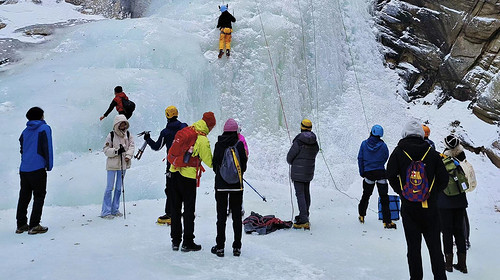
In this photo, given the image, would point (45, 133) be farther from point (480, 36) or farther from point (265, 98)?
point (480, 36)

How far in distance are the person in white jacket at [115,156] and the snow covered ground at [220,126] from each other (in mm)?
247

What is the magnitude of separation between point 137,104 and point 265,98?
3.26 meters

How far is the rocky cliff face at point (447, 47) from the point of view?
11789mm

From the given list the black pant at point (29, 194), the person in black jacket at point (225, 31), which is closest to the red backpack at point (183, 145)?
the black pant at point (29, 194)

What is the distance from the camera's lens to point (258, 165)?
9547mm

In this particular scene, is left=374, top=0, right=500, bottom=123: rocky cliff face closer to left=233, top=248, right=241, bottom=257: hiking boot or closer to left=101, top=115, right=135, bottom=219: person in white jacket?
left=233, top=248, right=241, bottom=257: hiking boot

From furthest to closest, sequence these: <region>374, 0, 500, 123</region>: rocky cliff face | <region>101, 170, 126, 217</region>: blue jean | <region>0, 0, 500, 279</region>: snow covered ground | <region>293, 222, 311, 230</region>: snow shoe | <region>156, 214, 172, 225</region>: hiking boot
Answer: <region>374, 0, 500, 123</region>: rocky cliff face < <region>293, 222, 311, 230</region>: snow shoe < <region>101, 170, 126, 217</region>: blue jean < <region>156, 214, 172, 225</region>: hiking boot < <region>0, 0, 500, 279</region>: snow covered ground

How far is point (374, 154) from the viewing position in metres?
6.63

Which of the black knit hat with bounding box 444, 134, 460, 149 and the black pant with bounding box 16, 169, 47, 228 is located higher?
the black knit hat with bounding box 444, 134, 460, 149

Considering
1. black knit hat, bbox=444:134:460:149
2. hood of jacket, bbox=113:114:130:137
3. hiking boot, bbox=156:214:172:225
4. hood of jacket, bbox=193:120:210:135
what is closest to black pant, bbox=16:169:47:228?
hood of jacket, bbox=113:114:130:137

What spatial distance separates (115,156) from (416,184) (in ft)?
14.5

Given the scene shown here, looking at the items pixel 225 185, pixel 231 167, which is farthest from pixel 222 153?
pixel 225 185

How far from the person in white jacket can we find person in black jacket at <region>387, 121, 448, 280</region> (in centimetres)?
413

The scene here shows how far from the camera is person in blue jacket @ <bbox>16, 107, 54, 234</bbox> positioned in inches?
215
